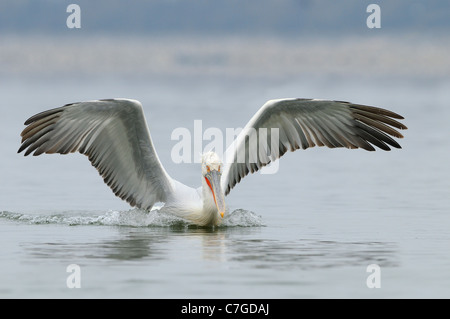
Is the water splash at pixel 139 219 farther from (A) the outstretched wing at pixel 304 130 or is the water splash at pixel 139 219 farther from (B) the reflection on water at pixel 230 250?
(B) the reflection on water at pixel 230 250

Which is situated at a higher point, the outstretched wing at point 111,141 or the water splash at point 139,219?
the outstretched wing at point 111,141

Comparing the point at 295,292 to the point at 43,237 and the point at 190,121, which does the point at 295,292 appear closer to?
the point at 43,237

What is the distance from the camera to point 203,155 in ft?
46.5

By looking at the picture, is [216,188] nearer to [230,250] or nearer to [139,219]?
[139,219]

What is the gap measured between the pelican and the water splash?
13cm

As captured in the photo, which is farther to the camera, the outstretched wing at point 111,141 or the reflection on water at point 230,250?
the outstretched wing at point 111,141

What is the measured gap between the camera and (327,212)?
16.1m

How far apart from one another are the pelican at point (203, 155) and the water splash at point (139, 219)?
5.2 inches

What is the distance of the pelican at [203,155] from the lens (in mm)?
13867

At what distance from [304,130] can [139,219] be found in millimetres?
2406

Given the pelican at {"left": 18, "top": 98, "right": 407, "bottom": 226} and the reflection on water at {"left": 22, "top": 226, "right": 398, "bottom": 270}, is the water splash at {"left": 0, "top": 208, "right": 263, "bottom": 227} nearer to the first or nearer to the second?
the pelican at {"left": 18, "top": 98, "right": 407, "bottom": 226}

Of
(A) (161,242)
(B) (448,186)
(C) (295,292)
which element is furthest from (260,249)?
(B) (448,186)

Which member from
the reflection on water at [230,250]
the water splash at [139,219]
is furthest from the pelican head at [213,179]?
the water splash at [139,219]

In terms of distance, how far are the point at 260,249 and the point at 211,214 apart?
1814 mm
